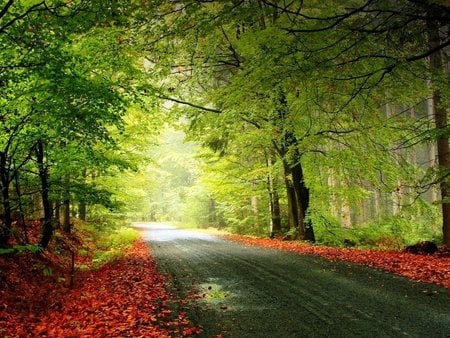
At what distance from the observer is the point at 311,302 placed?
6.58 meters

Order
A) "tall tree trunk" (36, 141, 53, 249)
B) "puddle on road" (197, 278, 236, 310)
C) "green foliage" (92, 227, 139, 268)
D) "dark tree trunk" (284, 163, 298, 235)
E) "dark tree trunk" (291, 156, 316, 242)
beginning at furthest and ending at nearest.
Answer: "dark tree trunk" (284, 163, 298, 235)
"dark tree trunk" (291, 156, 316, 242)
"green foliage" (92, 227, 139, 268)
"tall tree trunk" (36, 141, 53, 249)
"puddle on road" (197, 278, 236, 310)

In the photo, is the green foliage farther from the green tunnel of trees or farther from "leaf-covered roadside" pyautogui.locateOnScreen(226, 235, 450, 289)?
"leaf-covered roadside" pyautogui.locateOnScreen(226, 235, 450, 289)

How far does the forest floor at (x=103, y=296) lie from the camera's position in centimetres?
586

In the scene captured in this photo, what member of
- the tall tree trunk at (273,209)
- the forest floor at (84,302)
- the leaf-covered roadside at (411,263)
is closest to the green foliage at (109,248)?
the forest floor at (84,302)

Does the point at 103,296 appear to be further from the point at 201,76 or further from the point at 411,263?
the point at 201,76

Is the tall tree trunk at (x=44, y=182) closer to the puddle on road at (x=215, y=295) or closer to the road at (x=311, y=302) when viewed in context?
the road at (x=311, y=302)

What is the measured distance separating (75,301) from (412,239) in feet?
57.3

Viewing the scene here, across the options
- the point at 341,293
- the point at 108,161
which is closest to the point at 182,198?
the point at 108,161

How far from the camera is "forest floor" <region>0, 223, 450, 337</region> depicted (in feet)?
19.2

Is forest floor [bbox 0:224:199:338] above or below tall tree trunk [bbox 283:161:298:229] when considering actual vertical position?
below

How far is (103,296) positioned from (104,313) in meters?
1.43

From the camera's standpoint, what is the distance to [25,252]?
32.4 feet

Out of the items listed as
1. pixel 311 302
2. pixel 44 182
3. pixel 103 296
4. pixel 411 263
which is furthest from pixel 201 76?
pixel 311 302

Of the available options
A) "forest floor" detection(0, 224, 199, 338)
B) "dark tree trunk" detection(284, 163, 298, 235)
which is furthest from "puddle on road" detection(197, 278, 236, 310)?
"dark tree trunk" detection(284, 163, 298, 235)
